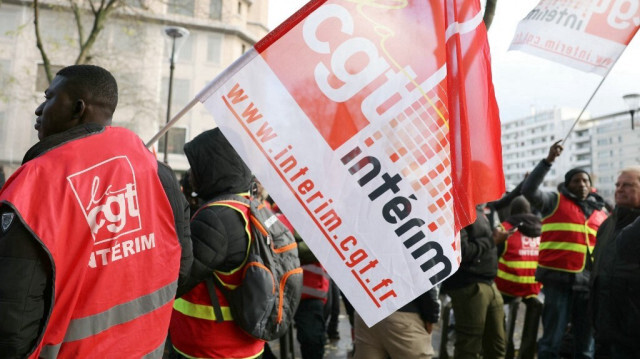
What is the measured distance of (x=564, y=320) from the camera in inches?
215

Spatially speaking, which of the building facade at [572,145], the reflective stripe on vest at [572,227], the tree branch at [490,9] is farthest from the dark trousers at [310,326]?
the building facade at [572,145]

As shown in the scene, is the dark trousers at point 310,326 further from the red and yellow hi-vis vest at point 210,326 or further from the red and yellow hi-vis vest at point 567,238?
the red and yellow hi-vis vest at point 567,238

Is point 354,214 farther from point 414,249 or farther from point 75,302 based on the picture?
point 75,302

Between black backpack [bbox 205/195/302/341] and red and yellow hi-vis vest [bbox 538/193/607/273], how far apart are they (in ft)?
12.4

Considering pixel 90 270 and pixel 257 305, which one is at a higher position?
pixel 90 270

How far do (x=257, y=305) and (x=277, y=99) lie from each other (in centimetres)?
111

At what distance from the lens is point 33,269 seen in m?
1.37

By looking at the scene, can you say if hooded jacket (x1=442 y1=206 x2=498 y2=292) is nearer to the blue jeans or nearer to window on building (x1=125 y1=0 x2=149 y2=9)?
the blue jeans

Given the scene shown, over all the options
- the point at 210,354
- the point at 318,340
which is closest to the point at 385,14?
the point at 210,354

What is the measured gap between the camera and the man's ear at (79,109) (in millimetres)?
1719

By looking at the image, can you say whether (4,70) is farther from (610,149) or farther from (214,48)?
(610,149)

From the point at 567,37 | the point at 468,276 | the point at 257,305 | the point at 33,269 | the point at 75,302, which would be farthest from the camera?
the point at 468,276

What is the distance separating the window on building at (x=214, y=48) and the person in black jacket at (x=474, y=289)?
32.4 metres

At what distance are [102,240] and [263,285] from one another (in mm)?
1137
